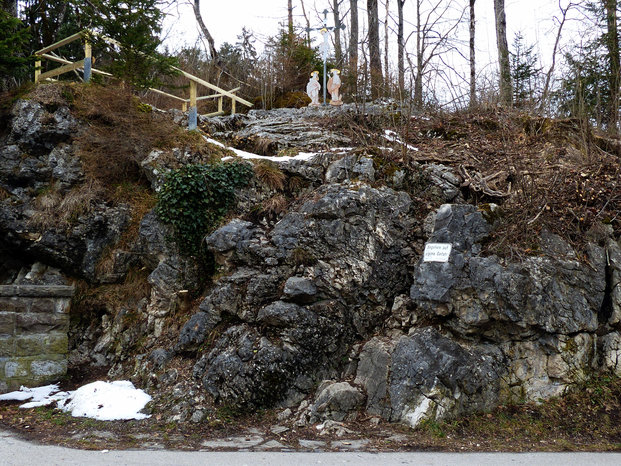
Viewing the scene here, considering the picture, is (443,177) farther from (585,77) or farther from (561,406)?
(585,77)

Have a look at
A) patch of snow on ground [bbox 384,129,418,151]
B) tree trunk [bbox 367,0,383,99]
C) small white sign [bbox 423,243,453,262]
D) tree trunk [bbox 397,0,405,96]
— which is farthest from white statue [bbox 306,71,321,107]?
small white sign [bbox 423,243,453,262]

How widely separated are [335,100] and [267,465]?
976 cm

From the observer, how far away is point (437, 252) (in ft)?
21.1

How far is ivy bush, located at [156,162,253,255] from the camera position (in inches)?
301

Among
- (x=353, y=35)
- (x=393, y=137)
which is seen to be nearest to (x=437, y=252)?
(x=393, y=137)

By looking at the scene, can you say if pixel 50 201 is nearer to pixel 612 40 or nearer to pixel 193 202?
pixel 193 202

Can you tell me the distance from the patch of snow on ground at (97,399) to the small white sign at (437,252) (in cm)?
411

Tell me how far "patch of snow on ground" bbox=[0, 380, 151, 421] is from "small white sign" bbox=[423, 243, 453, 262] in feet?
13.5

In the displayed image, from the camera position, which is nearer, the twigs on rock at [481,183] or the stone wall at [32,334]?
the stone wall at [32,334]

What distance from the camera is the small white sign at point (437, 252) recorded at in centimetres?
638

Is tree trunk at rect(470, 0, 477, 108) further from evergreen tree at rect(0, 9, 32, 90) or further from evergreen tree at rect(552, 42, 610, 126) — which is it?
evergreen tree at rect(0, 9, 32, 90)

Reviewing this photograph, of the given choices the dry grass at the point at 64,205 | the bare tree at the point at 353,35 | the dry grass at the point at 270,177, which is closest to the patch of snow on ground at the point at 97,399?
the dry grass at the point at 64,205

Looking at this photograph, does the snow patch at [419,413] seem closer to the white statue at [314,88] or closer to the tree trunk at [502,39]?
the white statue at [314,88]

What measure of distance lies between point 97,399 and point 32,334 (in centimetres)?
175
